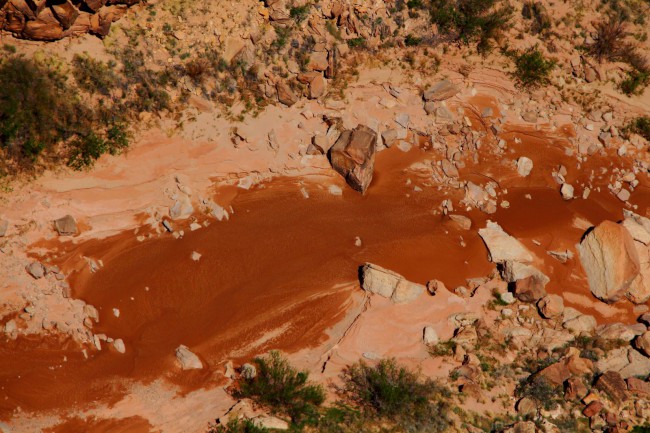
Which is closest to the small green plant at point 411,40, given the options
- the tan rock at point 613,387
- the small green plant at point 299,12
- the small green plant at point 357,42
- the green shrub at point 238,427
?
the small green plant at point 357,42

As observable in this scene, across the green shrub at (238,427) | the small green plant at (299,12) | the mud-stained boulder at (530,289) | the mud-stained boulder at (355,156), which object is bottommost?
the green shrub at (238,427)

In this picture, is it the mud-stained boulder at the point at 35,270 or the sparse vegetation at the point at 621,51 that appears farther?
the sparse vegetation at the point at 621,51

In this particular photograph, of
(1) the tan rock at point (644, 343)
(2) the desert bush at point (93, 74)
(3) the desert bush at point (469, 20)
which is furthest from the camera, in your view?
(3) the desert bush at point (469, 20)

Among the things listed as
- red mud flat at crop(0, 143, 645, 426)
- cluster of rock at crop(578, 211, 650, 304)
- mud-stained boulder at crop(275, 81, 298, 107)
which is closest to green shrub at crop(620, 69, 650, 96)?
red mud flat at crop(0, 143, 645, 426)

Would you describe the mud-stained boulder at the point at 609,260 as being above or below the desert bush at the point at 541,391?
above

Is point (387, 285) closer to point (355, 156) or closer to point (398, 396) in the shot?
point (398, 396)

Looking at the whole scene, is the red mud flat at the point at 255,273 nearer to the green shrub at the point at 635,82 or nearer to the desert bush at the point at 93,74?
the desert bush at the point at 93,74

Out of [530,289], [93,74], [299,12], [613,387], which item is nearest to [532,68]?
[530,289]
